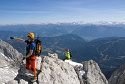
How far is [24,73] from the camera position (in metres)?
21.5

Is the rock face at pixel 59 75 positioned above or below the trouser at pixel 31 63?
below

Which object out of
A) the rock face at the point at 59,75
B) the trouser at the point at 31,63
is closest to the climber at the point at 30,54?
the trouser at the point at 31,63

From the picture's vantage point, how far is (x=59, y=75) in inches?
989

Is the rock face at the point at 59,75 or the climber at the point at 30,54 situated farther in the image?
the rock face at the point at 59,75

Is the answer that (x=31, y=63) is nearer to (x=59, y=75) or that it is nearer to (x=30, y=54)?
(x=30, y=54)

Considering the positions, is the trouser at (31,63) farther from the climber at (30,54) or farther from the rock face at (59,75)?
the rock face at (59,75)

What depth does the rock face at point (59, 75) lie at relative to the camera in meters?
21.5

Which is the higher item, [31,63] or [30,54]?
[30,54]

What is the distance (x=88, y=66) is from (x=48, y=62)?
440 inches

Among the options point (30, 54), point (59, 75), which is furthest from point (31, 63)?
point (59, 75)

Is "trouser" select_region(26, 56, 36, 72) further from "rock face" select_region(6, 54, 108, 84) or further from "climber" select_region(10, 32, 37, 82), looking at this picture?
"rock face" select_region(6, 54, 108, 84)

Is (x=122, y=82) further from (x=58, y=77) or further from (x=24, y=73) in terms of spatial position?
(x=24, y=73)

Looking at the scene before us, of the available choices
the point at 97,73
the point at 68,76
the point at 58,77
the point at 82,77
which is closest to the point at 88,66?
the point at 97,73

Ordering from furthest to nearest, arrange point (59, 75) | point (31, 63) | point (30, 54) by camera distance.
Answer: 1. point (59, 75)
2. point (31, 63)
3. point (30, 54)
